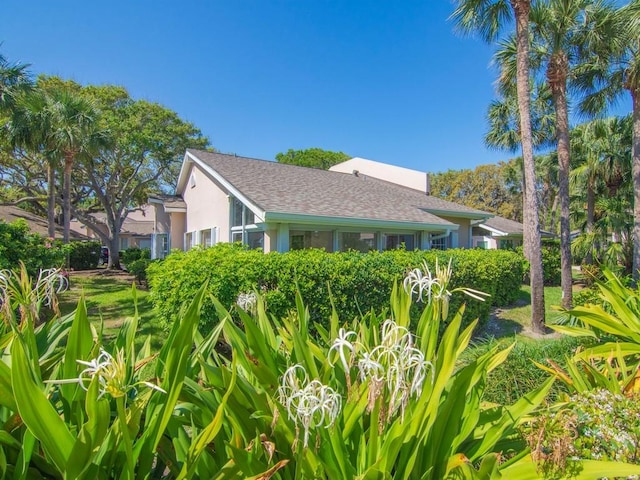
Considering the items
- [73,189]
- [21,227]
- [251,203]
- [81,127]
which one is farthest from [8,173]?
[251,203]

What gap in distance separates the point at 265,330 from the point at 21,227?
1028 cm

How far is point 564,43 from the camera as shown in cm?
1127

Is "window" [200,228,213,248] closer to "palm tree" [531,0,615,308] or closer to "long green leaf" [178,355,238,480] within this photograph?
"palm tree" [531,0,615,308]

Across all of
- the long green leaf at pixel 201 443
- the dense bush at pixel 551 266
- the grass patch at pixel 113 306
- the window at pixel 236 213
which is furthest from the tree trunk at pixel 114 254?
the dense bush at pixel 551 266

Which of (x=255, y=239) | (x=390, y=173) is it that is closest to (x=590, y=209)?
(x=390, y=173)

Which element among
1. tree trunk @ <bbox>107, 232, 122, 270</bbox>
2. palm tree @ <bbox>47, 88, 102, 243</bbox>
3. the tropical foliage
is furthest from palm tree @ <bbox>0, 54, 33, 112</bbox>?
the tropical foliage

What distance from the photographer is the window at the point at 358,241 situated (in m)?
12.6

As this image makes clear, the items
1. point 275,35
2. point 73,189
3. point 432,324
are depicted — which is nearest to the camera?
point 432,324

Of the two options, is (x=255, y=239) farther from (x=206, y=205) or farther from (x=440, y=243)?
(x=440, y=243)

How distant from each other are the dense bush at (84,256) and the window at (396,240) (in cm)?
2218

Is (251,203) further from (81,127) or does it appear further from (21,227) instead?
(81,127)

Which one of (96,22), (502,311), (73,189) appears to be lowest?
(502,311)

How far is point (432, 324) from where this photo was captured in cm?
235

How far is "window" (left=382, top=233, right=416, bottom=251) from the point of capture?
13762 millimetres
